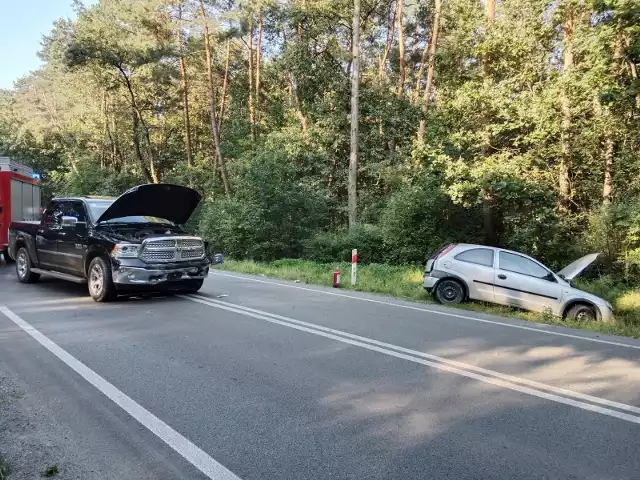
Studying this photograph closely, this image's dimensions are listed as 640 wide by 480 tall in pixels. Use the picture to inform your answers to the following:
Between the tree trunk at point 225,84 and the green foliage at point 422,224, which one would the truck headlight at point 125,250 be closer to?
the green foliage at point 422,224

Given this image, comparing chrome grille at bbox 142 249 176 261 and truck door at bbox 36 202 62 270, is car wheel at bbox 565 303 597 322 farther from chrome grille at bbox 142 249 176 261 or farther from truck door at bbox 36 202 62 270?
truck door at bbox 36 202 62 270

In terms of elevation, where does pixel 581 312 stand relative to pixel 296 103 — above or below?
below

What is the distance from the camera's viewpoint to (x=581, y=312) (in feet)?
34.0

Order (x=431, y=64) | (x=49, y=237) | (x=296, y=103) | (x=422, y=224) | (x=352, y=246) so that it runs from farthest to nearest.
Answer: (x=296, y=103), (x=431, y=64), (x=352, y=246), (x=422, y=224), (x=49, y=237)

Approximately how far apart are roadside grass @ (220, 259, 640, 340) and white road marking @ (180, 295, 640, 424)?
412cm

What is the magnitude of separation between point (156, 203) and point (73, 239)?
5.70 feet

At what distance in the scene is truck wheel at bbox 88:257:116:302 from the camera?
9.21m

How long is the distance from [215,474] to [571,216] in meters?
17.6

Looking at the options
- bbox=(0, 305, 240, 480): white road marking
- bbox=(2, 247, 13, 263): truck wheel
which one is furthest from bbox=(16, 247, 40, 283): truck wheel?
bbox=(0, 305, 240, 480): white road marking

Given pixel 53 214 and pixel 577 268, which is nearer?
pixel 577 268

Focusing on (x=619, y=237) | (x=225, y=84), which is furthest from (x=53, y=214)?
(x=225, y=84)

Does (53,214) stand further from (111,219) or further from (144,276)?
(144,276)

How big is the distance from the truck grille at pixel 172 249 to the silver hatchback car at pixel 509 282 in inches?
199

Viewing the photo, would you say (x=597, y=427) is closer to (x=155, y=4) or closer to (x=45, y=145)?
(x=155, y=4)
